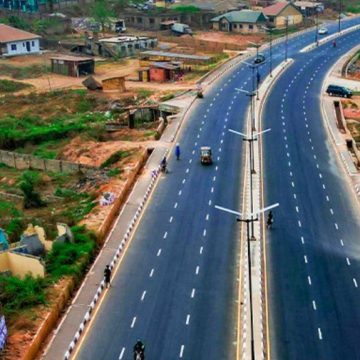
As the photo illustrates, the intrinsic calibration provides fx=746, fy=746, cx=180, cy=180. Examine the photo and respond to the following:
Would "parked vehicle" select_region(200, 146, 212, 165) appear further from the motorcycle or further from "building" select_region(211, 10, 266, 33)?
"building" select_region(211, 10, 266, 33)

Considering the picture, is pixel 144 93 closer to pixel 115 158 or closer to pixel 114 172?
pixel 115 158

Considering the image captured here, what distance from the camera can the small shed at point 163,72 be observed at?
12262 centimetres

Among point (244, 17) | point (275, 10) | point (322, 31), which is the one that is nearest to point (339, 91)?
point (322, 31)

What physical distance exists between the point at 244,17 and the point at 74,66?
182 ft

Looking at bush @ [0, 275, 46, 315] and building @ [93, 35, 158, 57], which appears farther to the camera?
building @ [93, 35, 158, 57]

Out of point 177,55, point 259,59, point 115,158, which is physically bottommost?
point 115,158


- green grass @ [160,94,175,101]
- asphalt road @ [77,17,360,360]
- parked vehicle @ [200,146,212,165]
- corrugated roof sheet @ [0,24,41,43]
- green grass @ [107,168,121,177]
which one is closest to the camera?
asphalt road @ [77,17,360,360]

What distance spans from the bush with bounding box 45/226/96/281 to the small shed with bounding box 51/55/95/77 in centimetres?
8150

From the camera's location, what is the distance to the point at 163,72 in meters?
123

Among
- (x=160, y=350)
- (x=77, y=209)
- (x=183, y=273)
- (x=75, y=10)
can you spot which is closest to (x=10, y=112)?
(x=77, y=209)

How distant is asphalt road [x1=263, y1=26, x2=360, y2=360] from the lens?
4256 centimetres

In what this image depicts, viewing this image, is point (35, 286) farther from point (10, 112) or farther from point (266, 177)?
point (10, 112)

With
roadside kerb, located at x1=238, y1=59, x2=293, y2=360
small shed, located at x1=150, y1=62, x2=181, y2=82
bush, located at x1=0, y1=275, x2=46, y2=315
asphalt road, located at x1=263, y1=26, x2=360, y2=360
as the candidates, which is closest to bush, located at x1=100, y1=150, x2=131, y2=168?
roadside kerb, located at x1=238, y1=59, x2=293, y2=360

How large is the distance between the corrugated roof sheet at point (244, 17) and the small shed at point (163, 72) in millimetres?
51681
